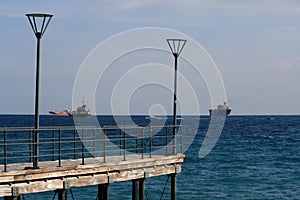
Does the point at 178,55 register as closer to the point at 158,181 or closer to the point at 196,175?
the point at 158,181

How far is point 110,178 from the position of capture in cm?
2348

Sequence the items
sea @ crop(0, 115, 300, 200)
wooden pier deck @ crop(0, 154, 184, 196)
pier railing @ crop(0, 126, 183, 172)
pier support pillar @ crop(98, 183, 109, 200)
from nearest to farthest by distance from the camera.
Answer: wooden pier deck @ crop(0, 154, 184, 196) → pier railing @ crop(0, 126, 183, 172) → pier support pillar @ crop(98, 183, 109, 200) → sea @ crop(0, 115, 300, 200)

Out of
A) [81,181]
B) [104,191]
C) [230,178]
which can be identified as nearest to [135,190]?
[104,191]

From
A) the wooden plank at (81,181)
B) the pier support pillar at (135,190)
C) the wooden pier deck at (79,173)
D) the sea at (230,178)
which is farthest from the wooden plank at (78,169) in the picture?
the sea at (230,178)

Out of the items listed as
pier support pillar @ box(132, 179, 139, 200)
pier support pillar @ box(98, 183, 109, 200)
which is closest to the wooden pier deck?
pier support pillar @ box(98, 183, 109, 200)

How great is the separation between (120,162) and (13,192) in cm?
516

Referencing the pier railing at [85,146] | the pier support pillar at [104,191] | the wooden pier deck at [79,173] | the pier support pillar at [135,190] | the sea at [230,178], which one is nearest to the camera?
the wooden pier deck at [79,173]

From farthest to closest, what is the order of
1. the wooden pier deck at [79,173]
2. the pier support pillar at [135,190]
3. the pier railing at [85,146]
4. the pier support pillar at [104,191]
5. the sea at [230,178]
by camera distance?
the sea at [230,178] → the pier support pillar at [135,190] → the pier support pillar at [104,191] → the pier railing at [85,146] → the wooden pier deck at [79,173]

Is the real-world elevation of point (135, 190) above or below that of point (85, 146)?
below

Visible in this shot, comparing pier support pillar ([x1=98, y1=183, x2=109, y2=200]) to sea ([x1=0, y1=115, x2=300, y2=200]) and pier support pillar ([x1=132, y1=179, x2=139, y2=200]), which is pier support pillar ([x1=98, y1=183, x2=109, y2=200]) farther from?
sea ([x1=0, y1=115, x2=300, y2=200])

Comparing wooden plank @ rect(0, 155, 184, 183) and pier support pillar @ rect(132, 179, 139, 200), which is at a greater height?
wooden plank @ rect(0, 155, 184, 183)

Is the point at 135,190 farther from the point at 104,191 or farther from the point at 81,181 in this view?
the point at 81,181

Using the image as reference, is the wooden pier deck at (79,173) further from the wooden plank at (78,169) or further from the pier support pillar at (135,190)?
the pier support pillar at (135,190)

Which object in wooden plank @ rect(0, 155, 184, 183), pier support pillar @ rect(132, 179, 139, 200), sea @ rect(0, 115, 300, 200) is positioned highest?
wooden plank @ rect(0, 155, 184, 183)
